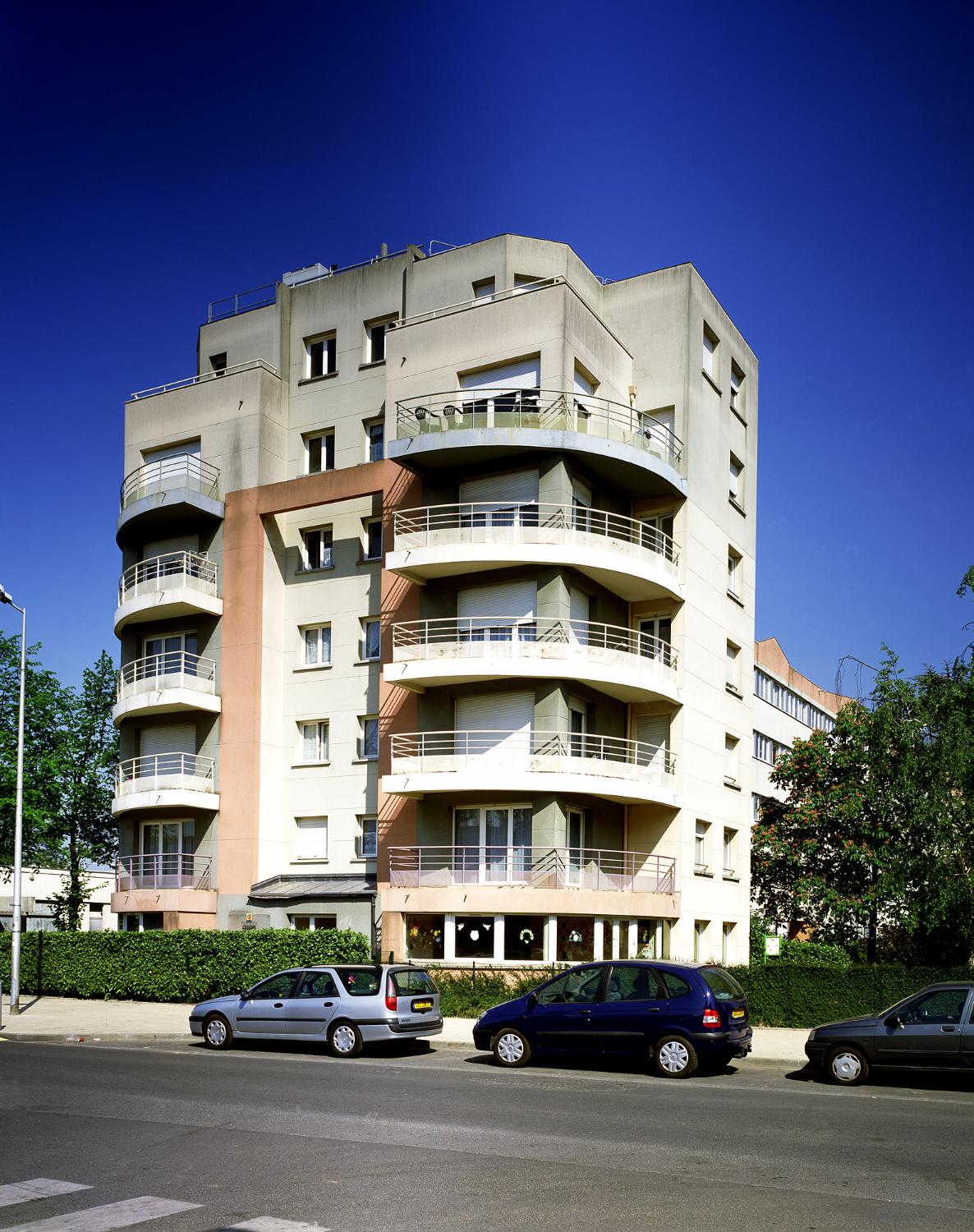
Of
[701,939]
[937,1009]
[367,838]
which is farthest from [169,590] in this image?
[937,1009]

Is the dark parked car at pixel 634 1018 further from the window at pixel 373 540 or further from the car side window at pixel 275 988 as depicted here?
the window at pixel 373 540

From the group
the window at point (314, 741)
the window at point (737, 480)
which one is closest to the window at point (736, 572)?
the window at point (737, 480)

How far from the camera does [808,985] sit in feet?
82.9

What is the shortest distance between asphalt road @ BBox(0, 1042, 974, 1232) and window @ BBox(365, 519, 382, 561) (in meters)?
18.9

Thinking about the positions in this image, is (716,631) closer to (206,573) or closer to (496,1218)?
(206,573)

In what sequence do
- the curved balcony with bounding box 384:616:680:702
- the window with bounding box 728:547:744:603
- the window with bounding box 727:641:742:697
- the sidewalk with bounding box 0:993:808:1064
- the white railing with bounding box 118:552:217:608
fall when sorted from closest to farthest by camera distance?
the sidewalk with bounding box 0:993:808:1064 → the curved balcony with bounding box 384:616:680:702 → the white railing with bounding box 118:552:217:608 → the window with bounding box 727:641:742:697 → the window with bounding box 728:547:744:603

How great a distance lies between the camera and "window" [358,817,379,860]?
33625mm

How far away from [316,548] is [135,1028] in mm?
15594

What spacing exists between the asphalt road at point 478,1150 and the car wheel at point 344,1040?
2013 mm

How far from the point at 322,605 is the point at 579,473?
27.7 feet

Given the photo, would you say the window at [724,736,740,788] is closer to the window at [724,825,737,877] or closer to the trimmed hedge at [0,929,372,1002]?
the window at [724,825,737,877]

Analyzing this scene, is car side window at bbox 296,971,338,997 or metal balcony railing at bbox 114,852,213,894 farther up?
metal balcony railing at bbox 114,852,213,894

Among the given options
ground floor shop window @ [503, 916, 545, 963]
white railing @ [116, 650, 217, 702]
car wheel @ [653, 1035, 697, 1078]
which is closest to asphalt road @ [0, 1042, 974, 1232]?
car wheel @ [653, 1035, 697, 1078]

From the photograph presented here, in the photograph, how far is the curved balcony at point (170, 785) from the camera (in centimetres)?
3472
